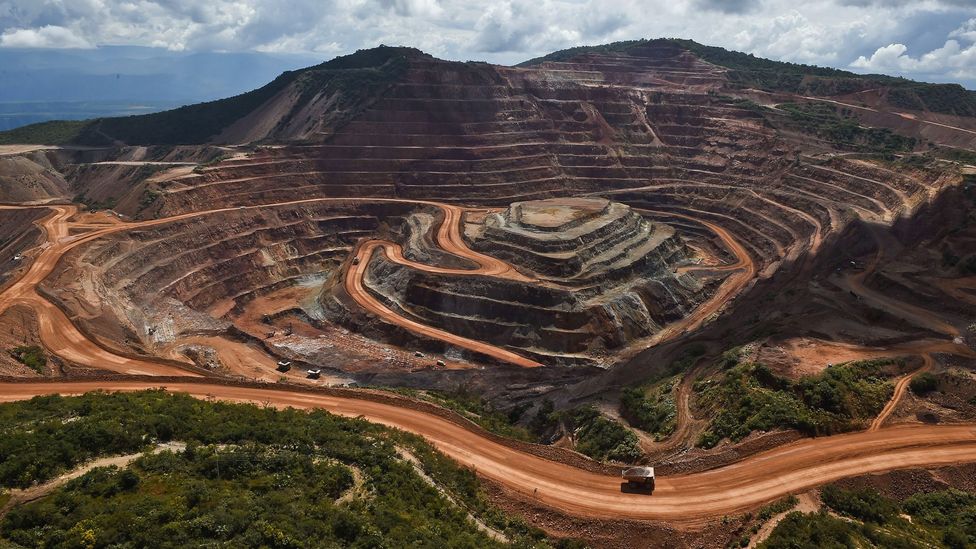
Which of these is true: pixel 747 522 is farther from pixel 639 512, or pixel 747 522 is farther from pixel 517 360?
pixel 517 360

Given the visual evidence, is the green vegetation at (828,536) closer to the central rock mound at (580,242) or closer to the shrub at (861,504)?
the shrub at (861,504)

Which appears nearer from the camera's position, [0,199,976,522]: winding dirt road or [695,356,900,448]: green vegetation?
[0,199,976,522]: winding dirt road

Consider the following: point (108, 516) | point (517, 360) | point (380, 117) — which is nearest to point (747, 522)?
point (108, 516)

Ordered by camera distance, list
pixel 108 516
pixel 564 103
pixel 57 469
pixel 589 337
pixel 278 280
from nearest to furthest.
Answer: pixel 108 516 < pixel 57 469 < pixel 589 337 < pixel 278 280 < pixel 564 103

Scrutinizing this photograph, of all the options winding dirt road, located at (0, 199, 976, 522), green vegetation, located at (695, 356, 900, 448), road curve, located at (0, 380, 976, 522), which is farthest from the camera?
green vegetation, located at (695, 356, 900, 448)

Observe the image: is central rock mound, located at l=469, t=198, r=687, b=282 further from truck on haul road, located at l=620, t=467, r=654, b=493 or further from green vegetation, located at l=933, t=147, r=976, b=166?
green vegetation, located at l=933, t=147, r=976, b=166

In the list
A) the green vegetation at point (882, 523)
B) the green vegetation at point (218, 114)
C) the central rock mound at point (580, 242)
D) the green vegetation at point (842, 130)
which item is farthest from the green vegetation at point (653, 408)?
the green vegetation at point (218, 114)

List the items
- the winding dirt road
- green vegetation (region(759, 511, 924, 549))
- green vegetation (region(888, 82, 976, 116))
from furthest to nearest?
green vegetation (region(888, 82, 976, 116)), the winding dirt road, green vegetation (region(759, 511, 924, 549))

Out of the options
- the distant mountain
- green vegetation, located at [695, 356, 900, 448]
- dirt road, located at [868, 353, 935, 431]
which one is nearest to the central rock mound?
green vegetation, located at [695, 356, 900, 448]
